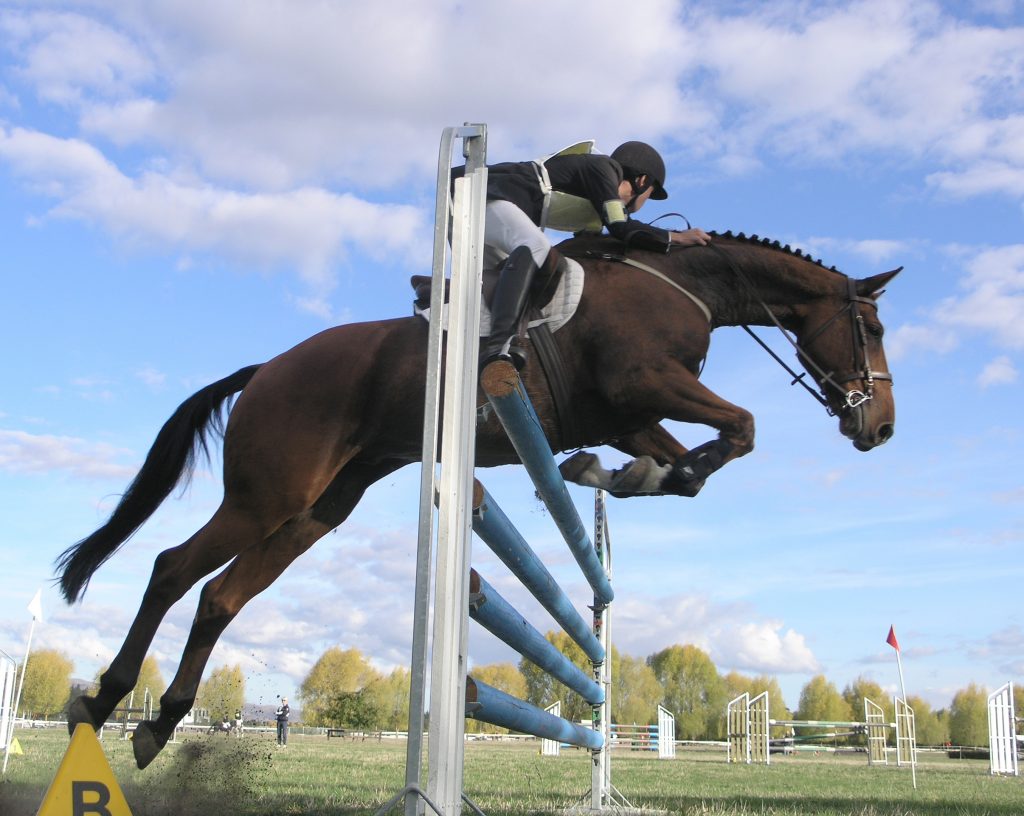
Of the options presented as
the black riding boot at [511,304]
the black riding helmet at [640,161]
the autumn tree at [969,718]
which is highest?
the black riding helmet at [640,161]

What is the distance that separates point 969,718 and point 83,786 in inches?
2334

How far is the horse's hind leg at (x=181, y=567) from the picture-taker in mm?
3191

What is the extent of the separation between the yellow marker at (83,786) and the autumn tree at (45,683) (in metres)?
43.1

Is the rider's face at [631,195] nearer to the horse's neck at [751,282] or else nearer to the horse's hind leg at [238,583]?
the horse's neck at [751,282]

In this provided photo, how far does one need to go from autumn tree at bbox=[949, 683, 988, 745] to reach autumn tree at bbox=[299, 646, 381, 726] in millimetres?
32341

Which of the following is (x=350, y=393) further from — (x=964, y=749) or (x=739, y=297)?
(x=964, y=749)

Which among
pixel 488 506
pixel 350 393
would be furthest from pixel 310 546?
pixel 488 506

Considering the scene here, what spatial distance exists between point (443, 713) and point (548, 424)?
136cm

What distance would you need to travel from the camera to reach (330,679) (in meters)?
45.8

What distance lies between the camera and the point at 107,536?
3781 millimetres

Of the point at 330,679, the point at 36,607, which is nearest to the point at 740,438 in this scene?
the point at 36,607

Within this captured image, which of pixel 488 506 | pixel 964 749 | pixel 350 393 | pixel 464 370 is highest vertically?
pixel 350 393

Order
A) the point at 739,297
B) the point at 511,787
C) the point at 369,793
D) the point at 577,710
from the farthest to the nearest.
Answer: the point at 577,710
the point at 511,787
the point at 369,793
the point at 739,297

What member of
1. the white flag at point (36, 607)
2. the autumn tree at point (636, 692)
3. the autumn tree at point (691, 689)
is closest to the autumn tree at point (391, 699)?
the autumn tree at point (636, 692)
